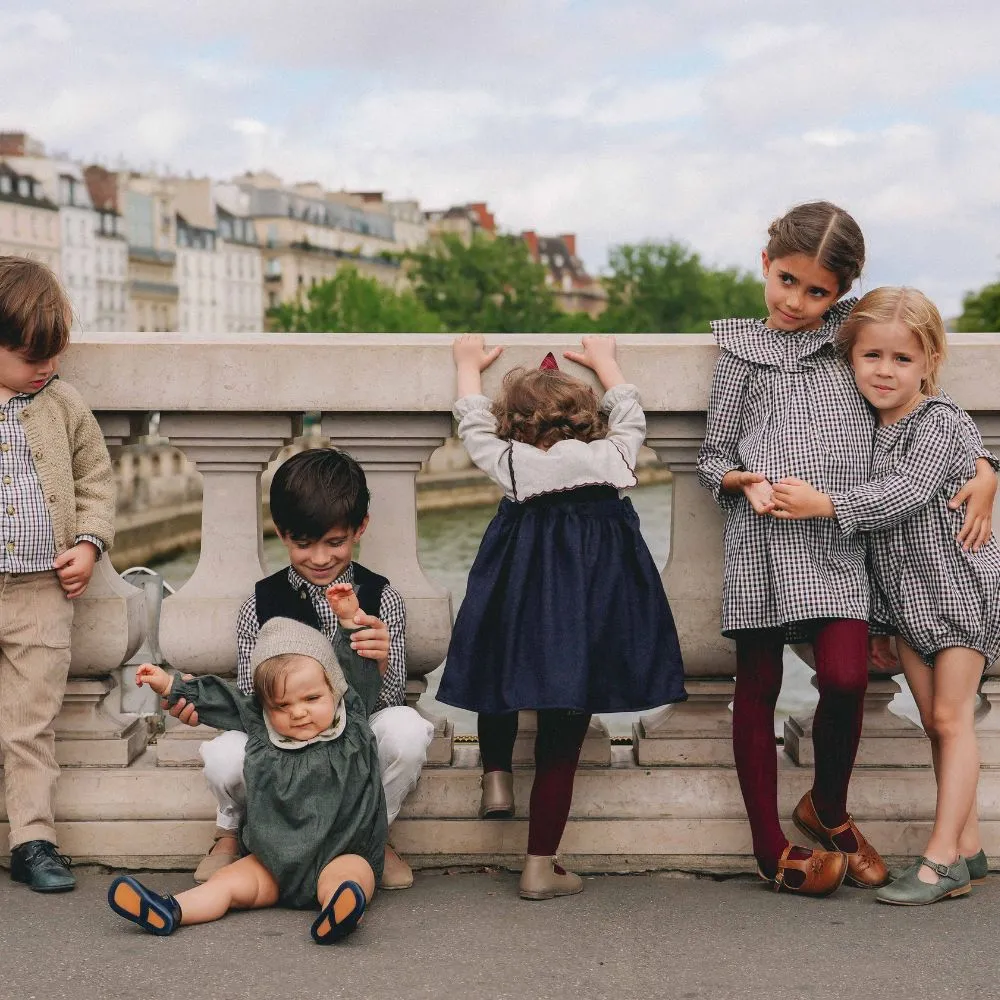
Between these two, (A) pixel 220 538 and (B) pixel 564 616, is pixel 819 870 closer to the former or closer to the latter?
(B) pixel 564 616

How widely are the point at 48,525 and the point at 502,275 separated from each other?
66029 mm

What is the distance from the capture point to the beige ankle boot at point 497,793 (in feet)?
12.2

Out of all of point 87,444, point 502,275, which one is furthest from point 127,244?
point 87,444

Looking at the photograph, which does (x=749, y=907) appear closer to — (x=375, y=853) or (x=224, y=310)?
(x=375, y=853)

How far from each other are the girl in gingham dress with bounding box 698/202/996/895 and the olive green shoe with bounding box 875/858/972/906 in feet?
0.30

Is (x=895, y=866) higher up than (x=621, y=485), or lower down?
lower down

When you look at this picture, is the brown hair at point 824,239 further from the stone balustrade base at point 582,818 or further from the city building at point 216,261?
the city building at point 216,261

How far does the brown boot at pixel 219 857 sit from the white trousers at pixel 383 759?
5 centimetres

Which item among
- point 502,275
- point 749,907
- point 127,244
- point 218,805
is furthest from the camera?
point 127,244

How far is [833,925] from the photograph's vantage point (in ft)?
10.9

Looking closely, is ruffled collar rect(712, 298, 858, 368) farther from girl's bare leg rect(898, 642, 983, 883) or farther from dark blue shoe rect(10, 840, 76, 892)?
dark blue shoe rect(10, 840, 76, 892)

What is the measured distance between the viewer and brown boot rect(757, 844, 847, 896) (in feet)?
11.4

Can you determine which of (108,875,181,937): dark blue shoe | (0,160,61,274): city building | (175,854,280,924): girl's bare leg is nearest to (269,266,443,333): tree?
(0,160,61,274): city building

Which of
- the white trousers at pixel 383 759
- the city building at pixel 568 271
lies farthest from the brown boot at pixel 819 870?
the city building at pixel 568 271
